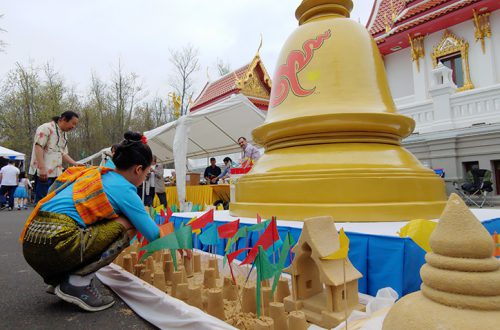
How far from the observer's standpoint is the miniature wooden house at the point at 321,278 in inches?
45.1

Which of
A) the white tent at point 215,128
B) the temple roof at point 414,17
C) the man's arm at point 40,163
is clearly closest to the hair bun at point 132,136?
the man's arm at point 40,163

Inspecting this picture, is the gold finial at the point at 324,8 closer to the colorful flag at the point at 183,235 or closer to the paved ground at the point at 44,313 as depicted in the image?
the colorful flag at the point at 183,235

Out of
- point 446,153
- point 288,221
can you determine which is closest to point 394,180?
point 288,221

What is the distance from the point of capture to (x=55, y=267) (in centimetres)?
164

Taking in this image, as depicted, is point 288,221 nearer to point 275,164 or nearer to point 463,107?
point 275,164

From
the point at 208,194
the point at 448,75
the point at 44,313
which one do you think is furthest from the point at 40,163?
the point at 448,75

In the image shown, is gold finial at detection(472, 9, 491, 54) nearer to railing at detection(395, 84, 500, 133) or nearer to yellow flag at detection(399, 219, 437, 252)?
railing at detection(395, 84, 500, 133)

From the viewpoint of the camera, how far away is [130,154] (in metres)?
1.85

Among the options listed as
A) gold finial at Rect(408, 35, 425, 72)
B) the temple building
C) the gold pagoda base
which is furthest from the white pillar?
the gold pagoda base

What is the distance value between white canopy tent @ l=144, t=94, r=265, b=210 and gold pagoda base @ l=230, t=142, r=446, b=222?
4.13 m

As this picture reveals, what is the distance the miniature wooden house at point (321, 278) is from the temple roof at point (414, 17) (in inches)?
398

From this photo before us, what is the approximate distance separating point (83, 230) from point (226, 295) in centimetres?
80

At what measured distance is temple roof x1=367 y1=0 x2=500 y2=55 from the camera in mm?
8727

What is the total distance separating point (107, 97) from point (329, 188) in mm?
24950
